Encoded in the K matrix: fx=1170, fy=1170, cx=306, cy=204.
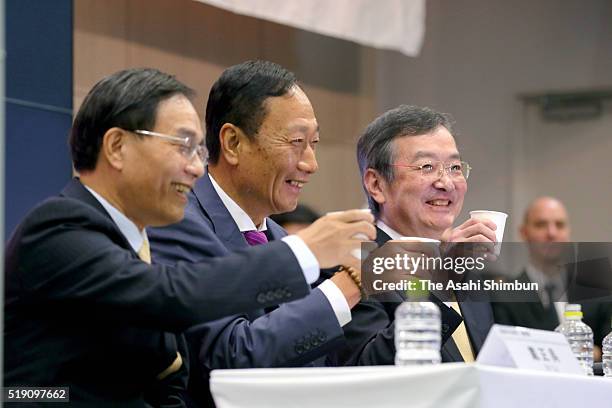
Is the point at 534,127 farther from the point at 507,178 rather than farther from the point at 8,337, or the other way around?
the point at 8,337

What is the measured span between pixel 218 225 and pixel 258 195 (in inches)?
5.3

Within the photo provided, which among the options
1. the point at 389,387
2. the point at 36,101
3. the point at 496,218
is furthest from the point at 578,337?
the point at 36,101

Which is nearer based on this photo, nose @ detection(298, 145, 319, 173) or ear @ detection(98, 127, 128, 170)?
ear @ detection(98, 127, 128, 170)

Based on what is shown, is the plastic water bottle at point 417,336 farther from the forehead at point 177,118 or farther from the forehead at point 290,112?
the forehead at point 290,112

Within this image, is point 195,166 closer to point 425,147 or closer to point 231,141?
point 231,141

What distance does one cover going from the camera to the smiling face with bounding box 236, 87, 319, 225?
2879mm

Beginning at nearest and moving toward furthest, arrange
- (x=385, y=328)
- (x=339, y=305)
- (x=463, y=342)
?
(x=339, y=305), (x=385, y=328), (x=463, y=342)

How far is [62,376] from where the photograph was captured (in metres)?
2.12

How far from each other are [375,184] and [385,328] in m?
0.55

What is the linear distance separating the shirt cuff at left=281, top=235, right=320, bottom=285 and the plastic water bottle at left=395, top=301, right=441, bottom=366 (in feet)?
0.60

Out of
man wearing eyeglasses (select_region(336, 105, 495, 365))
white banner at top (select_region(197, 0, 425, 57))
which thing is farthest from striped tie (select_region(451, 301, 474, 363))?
white banner at top (select_region(197, 0, 425, 57))

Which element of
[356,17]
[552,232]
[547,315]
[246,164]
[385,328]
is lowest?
[547,315]

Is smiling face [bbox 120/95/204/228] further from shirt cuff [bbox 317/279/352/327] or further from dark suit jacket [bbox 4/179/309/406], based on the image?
shirt cuff [bbox 317/279/352/327]

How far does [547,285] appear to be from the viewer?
449 centimetres
